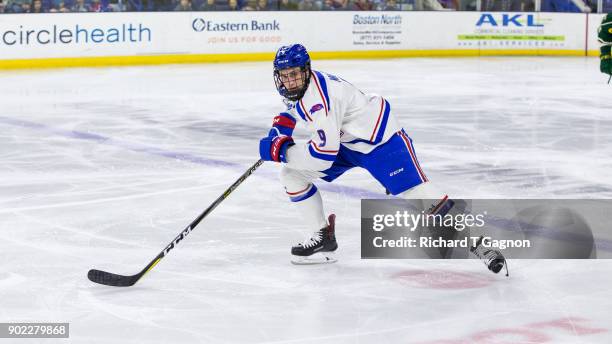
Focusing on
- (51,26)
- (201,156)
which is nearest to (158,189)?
(201,156)

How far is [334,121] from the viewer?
357cm

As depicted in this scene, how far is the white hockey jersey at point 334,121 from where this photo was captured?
356 cm

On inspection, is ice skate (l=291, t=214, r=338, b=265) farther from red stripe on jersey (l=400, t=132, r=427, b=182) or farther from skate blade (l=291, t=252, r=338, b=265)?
red stripe on jersey (l=400, t=132, r=427, b=182)

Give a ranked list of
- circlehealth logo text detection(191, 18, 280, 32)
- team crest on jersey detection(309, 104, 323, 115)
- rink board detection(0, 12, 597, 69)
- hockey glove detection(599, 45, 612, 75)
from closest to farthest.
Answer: team crest on jersey detection(309, 104, 323, 115) < hockey glove detection(599, 45, 612, 75) < rink board detection(0, 12, 597, 69) < circlehealth logo text detection(191, 18, 280, 32)

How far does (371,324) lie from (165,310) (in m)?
0.69

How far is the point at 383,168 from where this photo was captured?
148 inches

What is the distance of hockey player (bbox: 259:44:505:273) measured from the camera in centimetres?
356

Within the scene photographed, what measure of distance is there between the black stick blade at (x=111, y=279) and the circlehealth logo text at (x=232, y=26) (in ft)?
36.8

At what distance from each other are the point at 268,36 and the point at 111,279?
460 inches

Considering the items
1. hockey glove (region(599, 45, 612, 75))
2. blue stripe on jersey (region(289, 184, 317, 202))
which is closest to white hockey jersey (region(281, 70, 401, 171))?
blue stripe on jersey (region(289, 184, 317, 202))

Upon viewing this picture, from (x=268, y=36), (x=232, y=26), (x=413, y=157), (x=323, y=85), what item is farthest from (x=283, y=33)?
(x=323, y=85)

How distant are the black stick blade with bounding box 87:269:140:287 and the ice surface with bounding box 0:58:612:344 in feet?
0.16

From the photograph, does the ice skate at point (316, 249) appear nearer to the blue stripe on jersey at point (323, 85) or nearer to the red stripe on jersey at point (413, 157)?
the red stripe on jersey at point (413, 157)

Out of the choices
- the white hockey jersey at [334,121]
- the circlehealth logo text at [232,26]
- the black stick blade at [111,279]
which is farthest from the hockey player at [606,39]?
the circlehealth logo text at [232,26]
